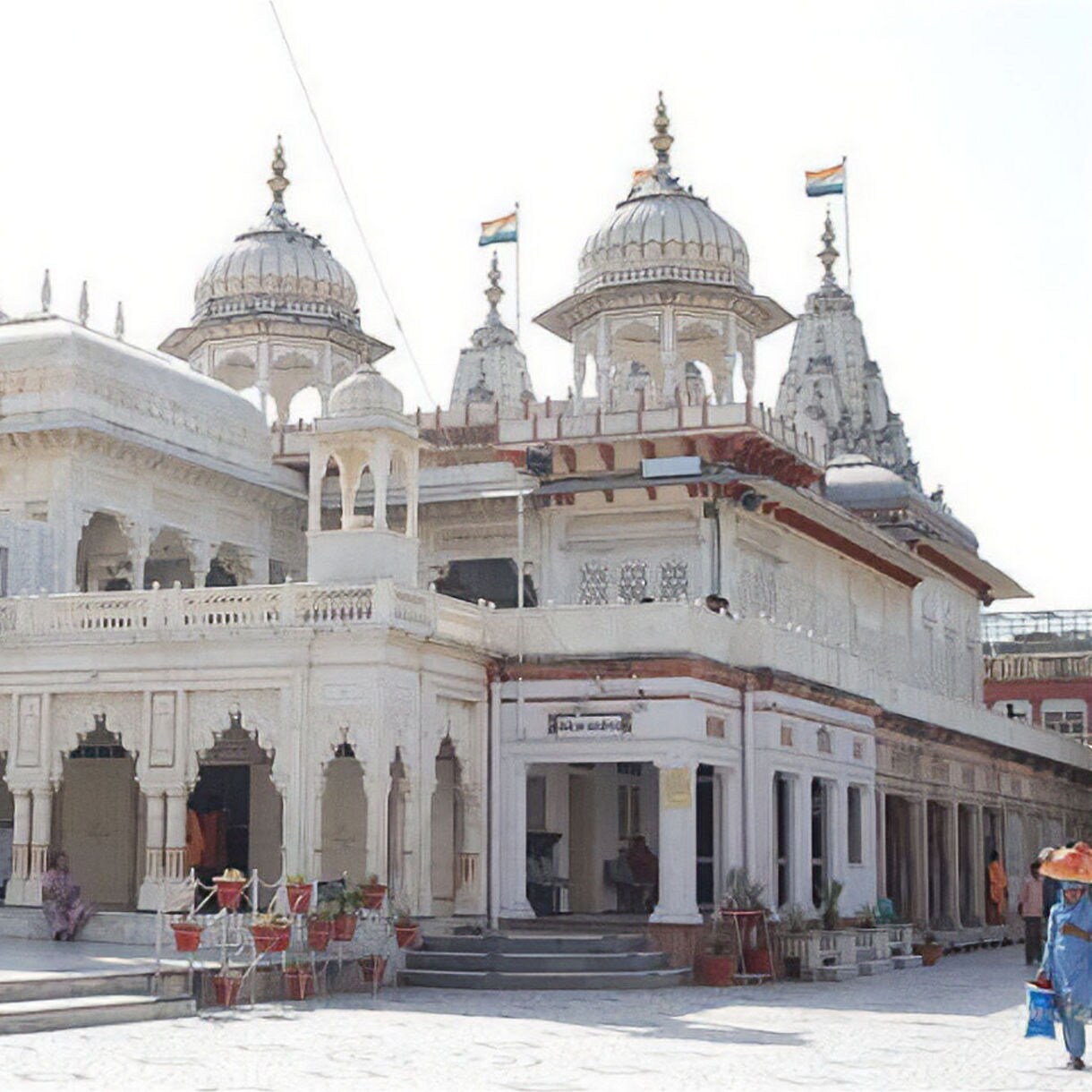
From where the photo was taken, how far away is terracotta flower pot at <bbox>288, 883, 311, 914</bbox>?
21.1m

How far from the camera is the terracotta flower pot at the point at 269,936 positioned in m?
19.7

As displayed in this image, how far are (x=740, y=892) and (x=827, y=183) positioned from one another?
30091mm

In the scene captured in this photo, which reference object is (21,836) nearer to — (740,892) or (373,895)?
(373,895)

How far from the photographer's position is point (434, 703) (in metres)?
24.3

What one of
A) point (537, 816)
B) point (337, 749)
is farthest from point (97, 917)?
point (537, 816)

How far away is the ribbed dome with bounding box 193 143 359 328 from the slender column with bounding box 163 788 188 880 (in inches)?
649

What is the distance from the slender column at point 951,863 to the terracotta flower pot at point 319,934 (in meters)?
17.1

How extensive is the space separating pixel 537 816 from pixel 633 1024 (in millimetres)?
10905

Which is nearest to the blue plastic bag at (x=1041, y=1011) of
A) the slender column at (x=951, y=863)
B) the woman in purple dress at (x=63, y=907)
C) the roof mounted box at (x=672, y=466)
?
the woman in purple dress at (x=63, y=907)

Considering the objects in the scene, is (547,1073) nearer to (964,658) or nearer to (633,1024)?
(633,1024)

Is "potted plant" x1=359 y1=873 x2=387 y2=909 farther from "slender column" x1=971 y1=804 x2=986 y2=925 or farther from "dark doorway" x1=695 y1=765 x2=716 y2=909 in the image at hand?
"slender column" x1=971 y1=804 x2=986 y2=925

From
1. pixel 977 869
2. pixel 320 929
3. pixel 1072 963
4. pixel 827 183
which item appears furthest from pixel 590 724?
pixel 827 183

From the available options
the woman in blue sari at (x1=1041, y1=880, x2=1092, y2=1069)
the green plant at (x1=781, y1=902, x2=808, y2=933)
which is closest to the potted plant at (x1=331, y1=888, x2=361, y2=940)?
the green plant at (x1=781, y1=902, x2=808, y2=933)

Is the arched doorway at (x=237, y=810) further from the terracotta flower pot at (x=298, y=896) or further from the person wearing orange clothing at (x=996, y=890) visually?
the person wearing orange clothing at (x=996, y=890)
